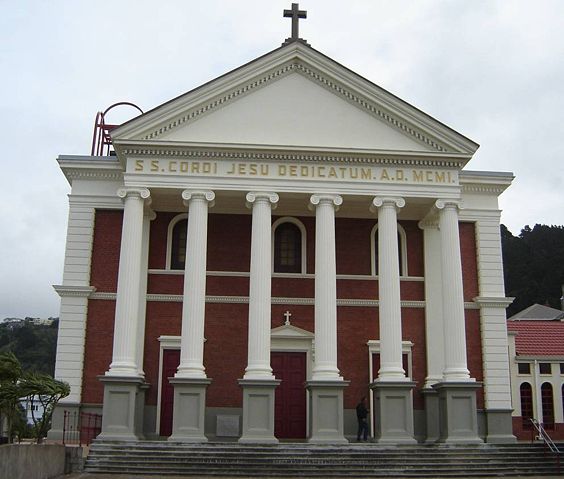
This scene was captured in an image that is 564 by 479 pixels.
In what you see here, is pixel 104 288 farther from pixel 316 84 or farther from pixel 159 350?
pixel 316 84

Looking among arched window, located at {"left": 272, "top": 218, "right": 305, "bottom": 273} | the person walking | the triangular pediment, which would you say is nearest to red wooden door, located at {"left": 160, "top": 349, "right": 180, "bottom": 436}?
arched window, located at {"left": 272, "top": 218, "right": 305, "bottom": 273}

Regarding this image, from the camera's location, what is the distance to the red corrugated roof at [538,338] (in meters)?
39.7

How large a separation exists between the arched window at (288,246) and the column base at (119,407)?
698 centimetres

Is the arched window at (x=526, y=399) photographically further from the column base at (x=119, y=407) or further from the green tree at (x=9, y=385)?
the green tree at (x=9, y=385)

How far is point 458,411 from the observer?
74.5 ft

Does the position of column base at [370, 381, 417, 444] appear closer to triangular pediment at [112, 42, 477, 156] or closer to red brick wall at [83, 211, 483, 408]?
red brick wall at [83, 211, 483, 408]

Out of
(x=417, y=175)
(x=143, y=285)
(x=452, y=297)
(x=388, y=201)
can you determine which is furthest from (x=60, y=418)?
(x=417, y=175)

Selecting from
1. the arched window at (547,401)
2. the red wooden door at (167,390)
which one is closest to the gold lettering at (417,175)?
the red wooden door at (167,390)

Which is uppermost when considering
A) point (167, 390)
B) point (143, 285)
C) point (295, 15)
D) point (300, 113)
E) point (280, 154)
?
point (295, 15)

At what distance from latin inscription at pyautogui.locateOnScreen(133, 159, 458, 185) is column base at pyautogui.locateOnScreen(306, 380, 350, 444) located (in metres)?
6.79

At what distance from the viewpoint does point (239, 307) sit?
2625cm

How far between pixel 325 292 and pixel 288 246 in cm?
421

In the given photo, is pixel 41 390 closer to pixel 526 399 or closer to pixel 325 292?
pixel 325 292

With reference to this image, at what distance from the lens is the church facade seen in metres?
22.8
